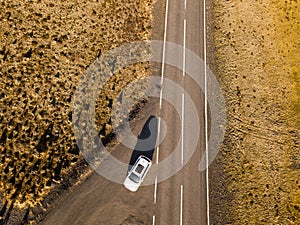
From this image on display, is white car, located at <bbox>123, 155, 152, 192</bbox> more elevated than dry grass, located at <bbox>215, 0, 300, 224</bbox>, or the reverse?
white car, located at <bbox>123, 155, 152, 192</bbox>

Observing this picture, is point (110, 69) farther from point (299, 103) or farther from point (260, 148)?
point (299, 103)

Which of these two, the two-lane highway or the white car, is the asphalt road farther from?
the white car

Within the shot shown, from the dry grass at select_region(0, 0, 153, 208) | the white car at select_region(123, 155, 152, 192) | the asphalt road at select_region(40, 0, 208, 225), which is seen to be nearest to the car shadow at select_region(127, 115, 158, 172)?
the asphalt road at select_region(40, 0, 208, 225)

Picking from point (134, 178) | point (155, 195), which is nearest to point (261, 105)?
point (155, 195)

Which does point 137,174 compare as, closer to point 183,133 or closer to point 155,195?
point 155,195

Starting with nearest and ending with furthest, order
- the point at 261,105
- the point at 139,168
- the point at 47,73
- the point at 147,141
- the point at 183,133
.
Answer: the point at 139,168
the point at 147,141
the point at 183,133
the point at 47,73
the point at 261,105
